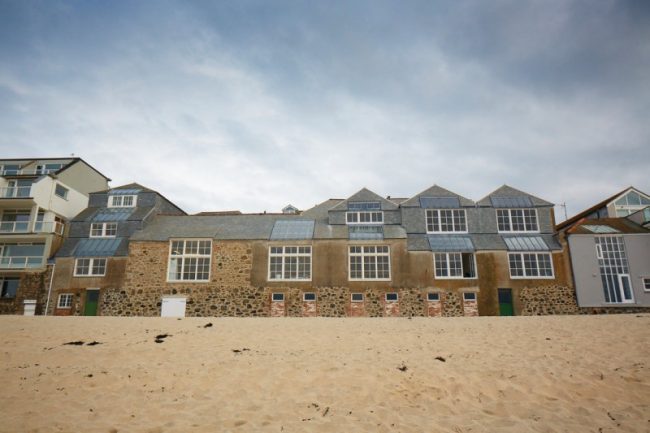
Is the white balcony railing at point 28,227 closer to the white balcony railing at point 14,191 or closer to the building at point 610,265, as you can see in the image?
the white balcony railing at point 14,191

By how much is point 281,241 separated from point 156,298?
9.01m

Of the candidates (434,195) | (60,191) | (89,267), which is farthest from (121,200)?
(434,195)

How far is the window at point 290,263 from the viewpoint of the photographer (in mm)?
25578

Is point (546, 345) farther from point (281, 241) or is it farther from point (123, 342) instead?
point (281, 241)

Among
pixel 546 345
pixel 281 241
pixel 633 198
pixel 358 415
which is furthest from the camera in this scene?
pixel 633 198

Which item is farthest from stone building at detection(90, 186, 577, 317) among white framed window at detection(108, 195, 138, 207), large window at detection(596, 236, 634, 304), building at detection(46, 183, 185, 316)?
white framed window at detection(108, 195, 138, 207)

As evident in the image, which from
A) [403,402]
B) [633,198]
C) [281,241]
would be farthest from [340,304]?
[633,198]

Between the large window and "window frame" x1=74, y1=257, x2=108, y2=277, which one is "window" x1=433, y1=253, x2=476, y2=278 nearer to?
the large window

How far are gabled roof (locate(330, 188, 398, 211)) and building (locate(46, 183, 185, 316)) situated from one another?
48.2 feet

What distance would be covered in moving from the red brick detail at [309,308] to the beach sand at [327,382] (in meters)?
11.2

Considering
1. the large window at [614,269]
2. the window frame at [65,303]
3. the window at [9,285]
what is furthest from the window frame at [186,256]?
the large window at [614,269]

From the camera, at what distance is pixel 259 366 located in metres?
9.41

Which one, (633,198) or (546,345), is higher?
(633,198)

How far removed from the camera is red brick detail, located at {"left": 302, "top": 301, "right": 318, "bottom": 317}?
2461 cm
